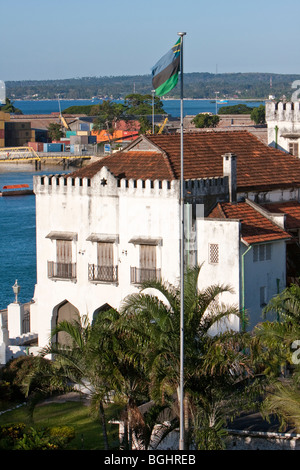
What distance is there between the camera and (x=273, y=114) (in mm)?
41438

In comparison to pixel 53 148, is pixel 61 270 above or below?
below

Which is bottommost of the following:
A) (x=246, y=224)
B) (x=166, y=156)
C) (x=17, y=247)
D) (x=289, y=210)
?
(x=17, y=247)

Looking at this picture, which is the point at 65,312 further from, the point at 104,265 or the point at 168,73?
the point at 168,73

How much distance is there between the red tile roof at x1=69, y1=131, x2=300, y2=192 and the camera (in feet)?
114

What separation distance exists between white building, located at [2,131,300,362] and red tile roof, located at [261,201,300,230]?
20 cm

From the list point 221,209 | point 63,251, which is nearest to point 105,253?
point 63,251

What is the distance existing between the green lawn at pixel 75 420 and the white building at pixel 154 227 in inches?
202

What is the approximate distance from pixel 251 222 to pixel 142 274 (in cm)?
366

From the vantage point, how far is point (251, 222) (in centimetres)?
3303

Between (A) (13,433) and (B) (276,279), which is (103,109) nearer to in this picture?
(B) (276,279)

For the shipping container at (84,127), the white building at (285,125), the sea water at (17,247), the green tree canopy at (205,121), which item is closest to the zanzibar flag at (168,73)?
the white building at (285,125)

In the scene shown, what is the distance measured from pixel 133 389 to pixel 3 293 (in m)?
33.8

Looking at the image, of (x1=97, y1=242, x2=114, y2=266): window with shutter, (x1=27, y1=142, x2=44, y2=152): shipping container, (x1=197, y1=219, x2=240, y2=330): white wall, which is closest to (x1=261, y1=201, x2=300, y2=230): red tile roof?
(x1=197, y1=219, x2=240, y2=330): white wall

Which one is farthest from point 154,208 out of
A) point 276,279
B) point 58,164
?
point 58,164
